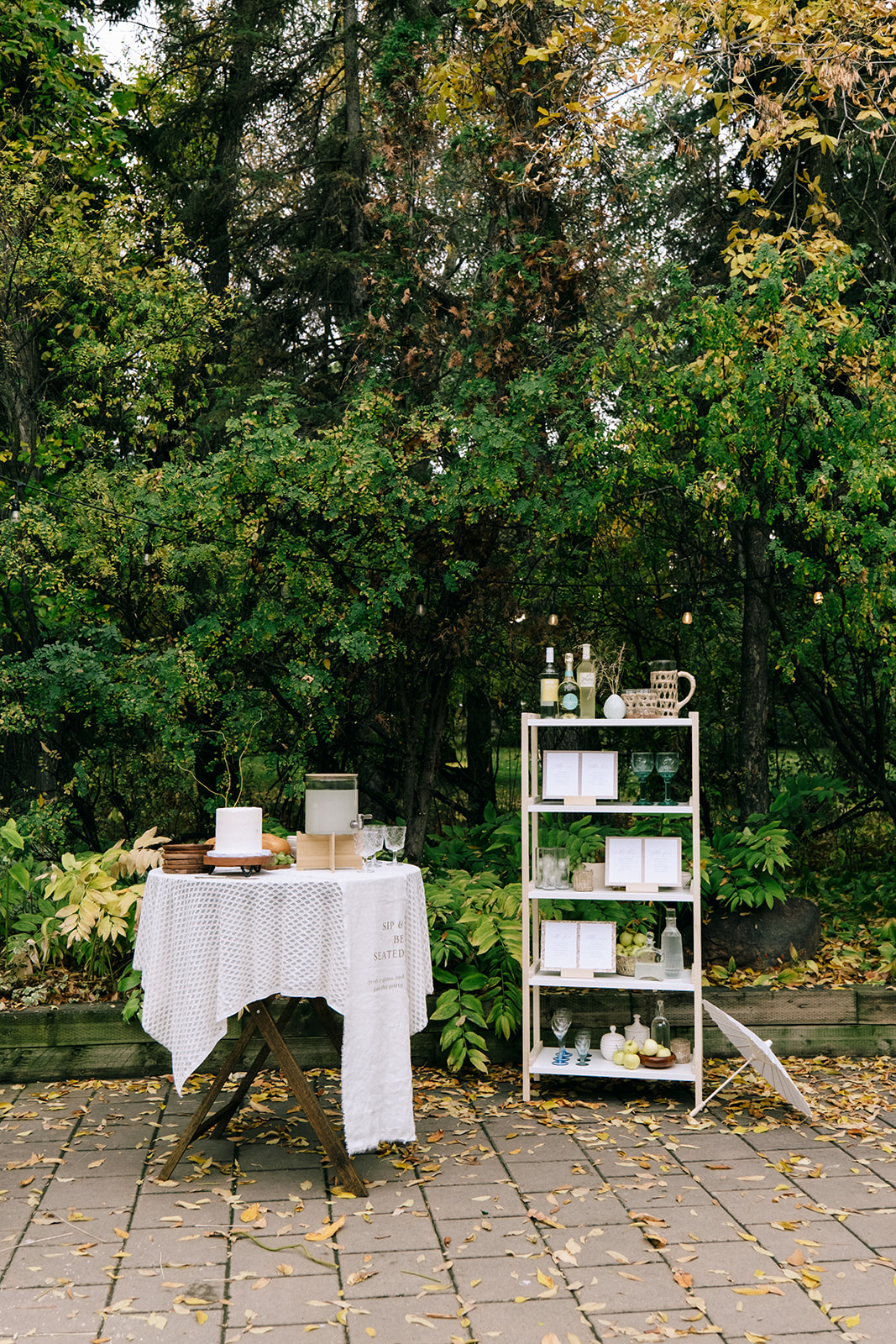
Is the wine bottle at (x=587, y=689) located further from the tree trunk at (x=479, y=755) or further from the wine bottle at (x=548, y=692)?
the tree trunk at (x=479, y=755)

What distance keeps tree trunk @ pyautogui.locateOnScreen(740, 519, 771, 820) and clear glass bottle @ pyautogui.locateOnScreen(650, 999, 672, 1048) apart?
2073 millimetres

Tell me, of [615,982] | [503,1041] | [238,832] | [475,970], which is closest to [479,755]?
A: [475,970]

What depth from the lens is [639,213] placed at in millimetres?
8203

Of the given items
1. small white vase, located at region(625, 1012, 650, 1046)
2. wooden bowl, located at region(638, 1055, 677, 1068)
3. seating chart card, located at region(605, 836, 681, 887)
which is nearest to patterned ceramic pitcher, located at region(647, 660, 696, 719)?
seating chart card, located at region(605, 836, 681, 887)

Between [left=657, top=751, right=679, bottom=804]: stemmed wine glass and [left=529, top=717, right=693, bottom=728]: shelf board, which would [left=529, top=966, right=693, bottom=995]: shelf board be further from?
[left=529, top=717, right=693, bottom=728]: shelf board

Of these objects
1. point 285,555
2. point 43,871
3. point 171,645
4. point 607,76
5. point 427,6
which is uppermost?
point 427,6

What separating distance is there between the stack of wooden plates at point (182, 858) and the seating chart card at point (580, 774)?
1.56 metres

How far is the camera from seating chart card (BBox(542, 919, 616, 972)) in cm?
477

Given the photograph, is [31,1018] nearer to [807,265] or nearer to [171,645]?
[171,645]

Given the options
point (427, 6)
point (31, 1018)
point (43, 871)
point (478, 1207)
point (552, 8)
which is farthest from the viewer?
point (427, 6)

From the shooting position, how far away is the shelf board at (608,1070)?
14.9 feet

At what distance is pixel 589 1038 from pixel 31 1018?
2453 mm

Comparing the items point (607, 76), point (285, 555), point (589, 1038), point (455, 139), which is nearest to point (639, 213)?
point (607, 76)

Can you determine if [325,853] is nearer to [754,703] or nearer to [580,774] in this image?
[580,774]
